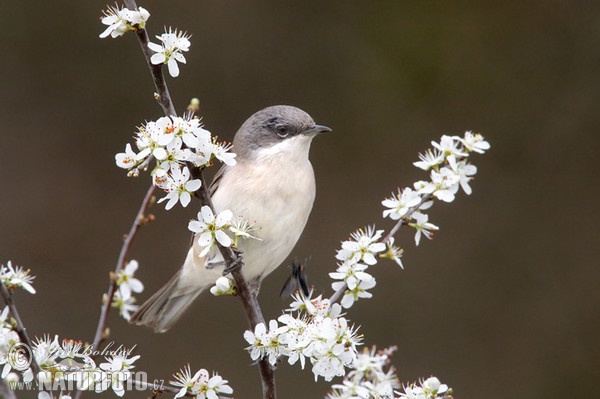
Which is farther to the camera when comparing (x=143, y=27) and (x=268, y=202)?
(x=268, y=202)

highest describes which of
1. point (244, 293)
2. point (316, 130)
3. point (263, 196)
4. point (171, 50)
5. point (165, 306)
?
point (316, 130)

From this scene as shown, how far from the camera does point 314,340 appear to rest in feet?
6.33

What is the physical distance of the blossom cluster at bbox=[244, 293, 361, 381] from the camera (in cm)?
190

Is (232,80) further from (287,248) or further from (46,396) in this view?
(46,396)

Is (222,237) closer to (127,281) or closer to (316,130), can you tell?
(127,281)

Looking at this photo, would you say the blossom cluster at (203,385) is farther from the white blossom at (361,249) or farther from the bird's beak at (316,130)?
the bird's beak at (316,130)

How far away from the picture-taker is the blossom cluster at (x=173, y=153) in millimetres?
1927

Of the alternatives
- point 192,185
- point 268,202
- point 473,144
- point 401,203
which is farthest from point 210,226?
point 268,202

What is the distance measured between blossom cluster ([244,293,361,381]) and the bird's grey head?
3.83 ft

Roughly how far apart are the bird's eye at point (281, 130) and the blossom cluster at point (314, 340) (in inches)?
47.8

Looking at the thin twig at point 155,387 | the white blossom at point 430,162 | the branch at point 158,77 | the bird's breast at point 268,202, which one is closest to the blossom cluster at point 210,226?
the branch at point 158,77

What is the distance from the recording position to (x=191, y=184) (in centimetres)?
197

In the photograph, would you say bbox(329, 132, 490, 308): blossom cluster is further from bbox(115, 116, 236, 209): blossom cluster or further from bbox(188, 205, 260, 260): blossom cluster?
bbox(115, 116, 236, 209): blossom cluster

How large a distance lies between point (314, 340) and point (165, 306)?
1.73 m
